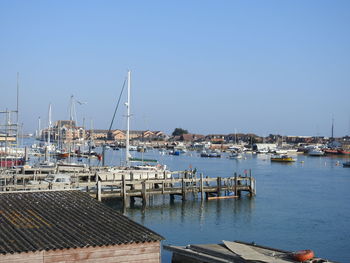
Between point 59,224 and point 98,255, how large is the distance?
1.63m

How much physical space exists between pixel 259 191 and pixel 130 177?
15279 mm

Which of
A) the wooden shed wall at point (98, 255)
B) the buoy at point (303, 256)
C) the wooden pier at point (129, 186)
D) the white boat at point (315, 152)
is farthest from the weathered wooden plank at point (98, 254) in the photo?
the white boat at point (315, 152)

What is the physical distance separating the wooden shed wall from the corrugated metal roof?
0.54 ft

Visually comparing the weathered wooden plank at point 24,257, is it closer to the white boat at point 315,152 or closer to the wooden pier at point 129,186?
the wooden pier at point 129,186

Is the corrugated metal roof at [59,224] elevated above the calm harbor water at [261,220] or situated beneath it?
elevated above

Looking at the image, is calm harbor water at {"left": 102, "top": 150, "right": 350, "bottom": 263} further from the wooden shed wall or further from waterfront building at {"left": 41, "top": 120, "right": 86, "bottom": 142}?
waterfront building at {"left": 41, "top": 120, "right": 86, "bottom": 142}

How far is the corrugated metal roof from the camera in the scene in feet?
48.2

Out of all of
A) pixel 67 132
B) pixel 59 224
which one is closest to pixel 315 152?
pixel 67 132

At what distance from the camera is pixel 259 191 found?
53875 millimetres

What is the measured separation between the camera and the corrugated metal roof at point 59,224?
14.7m

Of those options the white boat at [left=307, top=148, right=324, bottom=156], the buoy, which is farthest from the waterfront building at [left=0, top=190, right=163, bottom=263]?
the white boat at [left=307, top=148, right=324, bottom=156]

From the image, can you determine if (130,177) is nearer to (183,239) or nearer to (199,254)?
(183,239)

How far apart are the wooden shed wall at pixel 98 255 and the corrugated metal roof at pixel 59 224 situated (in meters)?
0.16

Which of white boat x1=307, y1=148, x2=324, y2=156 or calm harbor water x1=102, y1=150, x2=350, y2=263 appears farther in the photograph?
white boat x1=307, y1=148, x2=324, y2=156
